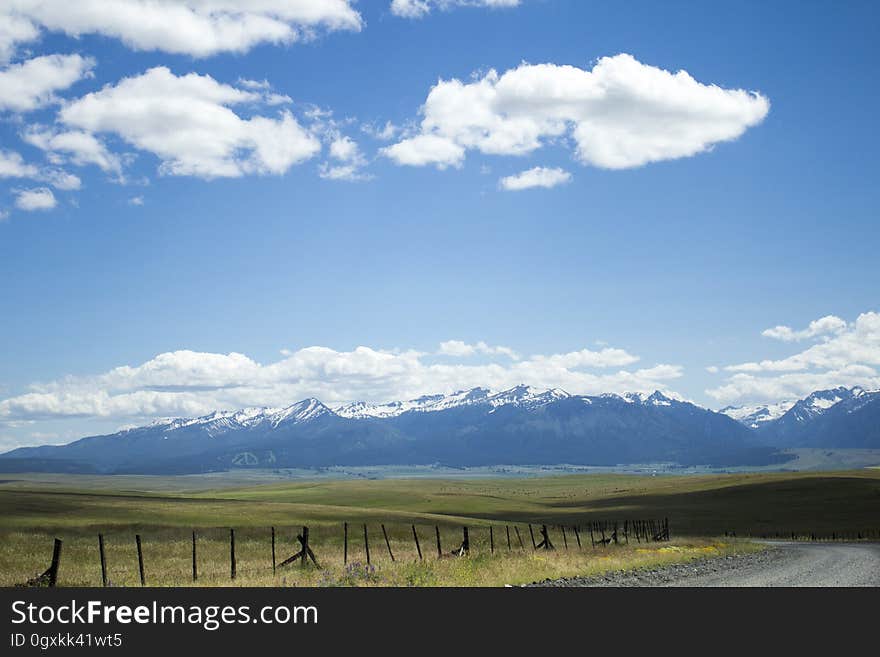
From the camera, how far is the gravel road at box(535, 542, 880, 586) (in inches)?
1149

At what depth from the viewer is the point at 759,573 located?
33.2 metres

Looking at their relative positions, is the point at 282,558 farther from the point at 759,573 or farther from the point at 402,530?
the point at 402,530

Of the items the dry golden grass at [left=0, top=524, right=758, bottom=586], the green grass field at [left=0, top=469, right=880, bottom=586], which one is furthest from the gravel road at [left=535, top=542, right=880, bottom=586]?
the green grass field at [left=0, top=469, right=880, bottom=586]

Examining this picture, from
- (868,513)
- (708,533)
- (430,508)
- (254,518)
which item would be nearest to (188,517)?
(254,518)

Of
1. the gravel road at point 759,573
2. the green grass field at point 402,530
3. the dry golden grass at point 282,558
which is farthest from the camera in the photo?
the green grass field at point 402,530

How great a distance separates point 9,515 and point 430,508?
77657mm

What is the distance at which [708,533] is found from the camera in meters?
87.2

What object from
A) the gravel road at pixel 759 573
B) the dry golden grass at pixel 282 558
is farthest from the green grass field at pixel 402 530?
the gravel road at pixel 759 573

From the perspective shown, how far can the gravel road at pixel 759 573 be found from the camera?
29188 millimetres

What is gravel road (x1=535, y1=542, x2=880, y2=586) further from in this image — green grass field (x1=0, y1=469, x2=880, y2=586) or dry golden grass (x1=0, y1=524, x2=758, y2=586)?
green grass field (x1=0, y1=469, x2=880, y2=586)

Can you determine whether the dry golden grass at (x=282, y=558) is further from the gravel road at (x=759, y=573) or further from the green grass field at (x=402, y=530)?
the gravel road at (x=759, y=573)
